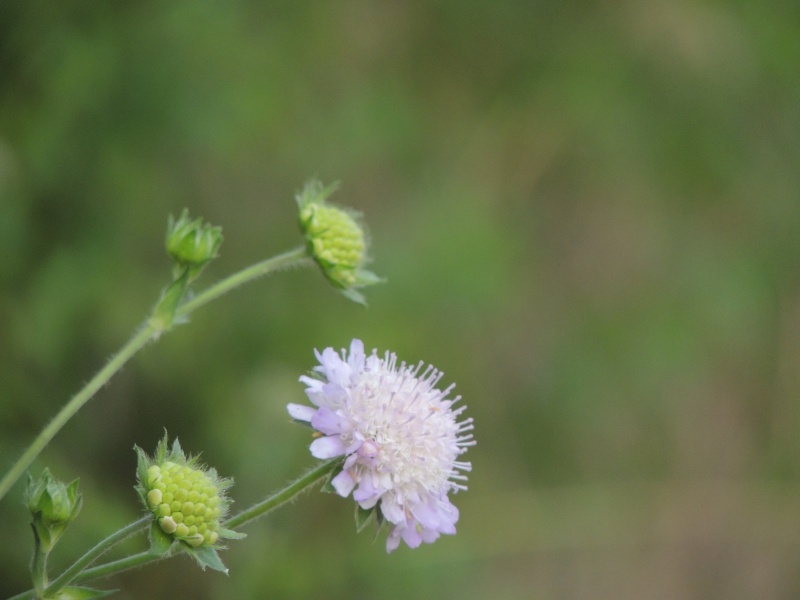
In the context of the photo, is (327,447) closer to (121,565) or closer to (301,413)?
(301,413)

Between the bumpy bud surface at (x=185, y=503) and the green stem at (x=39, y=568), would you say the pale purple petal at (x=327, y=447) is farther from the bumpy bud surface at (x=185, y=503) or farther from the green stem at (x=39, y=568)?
the green stem at (x=39, y=568)

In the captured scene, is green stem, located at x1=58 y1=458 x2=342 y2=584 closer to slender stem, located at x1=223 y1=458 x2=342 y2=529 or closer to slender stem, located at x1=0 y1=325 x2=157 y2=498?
slender stem, located at x1=223 y1=458 x2=342 y2=529

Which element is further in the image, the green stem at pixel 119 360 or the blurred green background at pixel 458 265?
the blurred green background at pixel 458 265

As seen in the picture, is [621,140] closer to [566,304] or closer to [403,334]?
[566,304]

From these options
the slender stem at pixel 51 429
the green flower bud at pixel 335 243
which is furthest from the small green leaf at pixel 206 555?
the green flower bud at pixel 335 243

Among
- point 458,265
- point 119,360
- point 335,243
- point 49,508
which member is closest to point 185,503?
point 49,508

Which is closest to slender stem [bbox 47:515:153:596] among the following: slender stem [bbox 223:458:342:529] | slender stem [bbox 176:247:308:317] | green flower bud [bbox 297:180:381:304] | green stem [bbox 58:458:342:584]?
green stem [bbox 58:458:342:584]

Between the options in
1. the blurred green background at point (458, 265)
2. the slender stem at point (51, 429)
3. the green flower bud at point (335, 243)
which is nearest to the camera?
the slender stem at point (51, 429)

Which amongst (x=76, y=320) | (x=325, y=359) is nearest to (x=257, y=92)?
(x=76, y=320)
